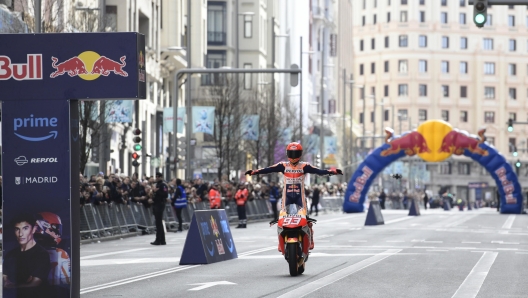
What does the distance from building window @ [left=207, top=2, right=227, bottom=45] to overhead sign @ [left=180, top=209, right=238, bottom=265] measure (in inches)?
2471

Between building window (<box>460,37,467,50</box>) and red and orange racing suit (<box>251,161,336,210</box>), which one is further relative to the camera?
building window (<box>460,37,467,50</box>)

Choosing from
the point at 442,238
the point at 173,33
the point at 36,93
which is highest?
the point at 173,33

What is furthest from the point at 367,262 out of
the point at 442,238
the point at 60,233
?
the point at 442,238

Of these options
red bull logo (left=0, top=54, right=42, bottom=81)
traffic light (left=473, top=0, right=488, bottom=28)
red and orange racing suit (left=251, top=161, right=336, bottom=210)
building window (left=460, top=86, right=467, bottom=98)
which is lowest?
red and orange racing suit (left=251, top=161, right=336, bottom=210)

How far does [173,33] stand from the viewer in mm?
66250

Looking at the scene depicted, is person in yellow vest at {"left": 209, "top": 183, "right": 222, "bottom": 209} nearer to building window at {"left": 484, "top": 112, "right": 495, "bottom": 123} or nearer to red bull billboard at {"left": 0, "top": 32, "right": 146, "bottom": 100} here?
red bull billboard at {"left": 0, "top": 32, "right": 146, "bottom": 100}

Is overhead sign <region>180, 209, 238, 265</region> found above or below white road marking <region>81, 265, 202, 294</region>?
above

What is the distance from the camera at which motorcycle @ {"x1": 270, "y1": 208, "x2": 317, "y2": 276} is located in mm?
18766

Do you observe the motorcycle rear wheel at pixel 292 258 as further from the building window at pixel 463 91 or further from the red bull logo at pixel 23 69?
the building window at pixel 463 91

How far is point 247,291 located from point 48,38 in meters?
4.24

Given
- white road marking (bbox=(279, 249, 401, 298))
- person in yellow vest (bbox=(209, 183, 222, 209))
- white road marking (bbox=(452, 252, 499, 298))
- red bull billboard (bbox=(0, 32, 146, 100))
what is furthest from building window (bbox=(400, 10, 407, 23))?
red bull billboard (bbox=(0, 32, 146, 100))

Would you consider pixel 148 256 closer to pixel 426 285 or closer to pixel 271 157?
pixel 426 285

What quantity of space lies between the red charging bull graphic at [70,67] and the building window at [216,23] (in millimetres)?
71500

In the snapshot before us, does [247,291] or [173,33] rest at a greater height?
[173,33]
